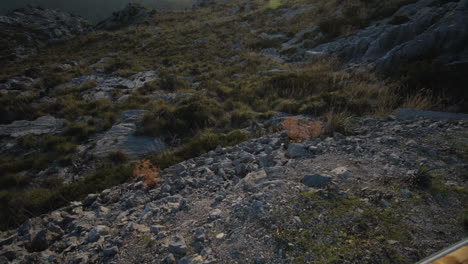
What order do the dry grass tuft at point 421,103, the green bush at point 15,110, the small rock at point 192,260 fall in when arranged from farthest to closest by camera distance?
1. the green bush at point 15,110
2. the dry grass tuft at point 421,103
3. the small rock at point 192,260

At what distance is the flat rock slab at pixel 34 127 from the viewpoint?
881 cm

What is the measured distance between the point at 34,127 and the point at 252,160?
9956 millimetres

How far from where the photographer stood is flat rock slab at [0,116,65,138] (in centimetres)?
881

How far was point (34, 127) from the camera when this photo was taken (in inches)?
363

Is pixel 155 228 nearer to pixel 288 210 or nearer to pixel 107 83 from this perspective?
pixel 288 210

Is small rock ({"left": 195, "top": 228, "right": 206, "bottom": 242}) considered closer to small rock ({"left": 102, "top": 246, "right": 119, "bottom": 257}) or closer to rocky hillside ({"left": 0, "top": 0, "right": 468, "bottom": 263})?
rocky hillside ({"left": 0, "top": 0, "right": 468, "bottom": 263})

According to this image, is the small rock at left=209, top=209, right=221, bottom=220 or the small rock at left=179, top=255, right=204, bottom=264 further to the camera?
the small rock at left=209, top=209, right=221, bottom=220

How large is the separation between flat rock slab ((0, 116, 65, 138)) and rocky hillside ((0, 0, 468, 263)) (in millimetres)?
70

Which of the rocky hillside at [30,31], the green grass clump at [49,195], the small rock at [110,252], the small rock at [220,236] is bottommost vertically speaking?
the green grass clump at [49,195]

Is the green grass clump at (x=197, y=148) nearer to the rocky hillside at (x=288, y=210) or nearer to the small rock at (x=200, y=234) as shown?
the rocky hillside at (x=288, y=210)

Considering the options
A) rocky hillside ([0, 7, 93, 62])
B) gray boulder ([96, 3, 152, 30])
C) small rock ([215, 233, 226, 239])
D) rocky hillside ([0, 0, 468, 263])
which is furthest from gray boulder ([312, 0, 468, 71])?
gray boulder ([96, 3, 152, 30])

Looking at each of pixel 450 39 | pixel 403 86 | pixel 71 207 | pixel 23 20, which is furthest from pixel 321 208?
pixel 23 20

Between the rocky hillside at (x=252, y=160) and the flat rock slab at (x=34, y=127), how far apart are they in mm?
70

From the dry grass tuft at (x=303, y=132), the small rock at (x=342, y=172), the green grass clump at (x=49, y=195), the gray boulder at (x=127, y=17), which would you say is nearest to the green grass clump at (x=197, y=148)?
the green grass clump at (x=49, y=195)
